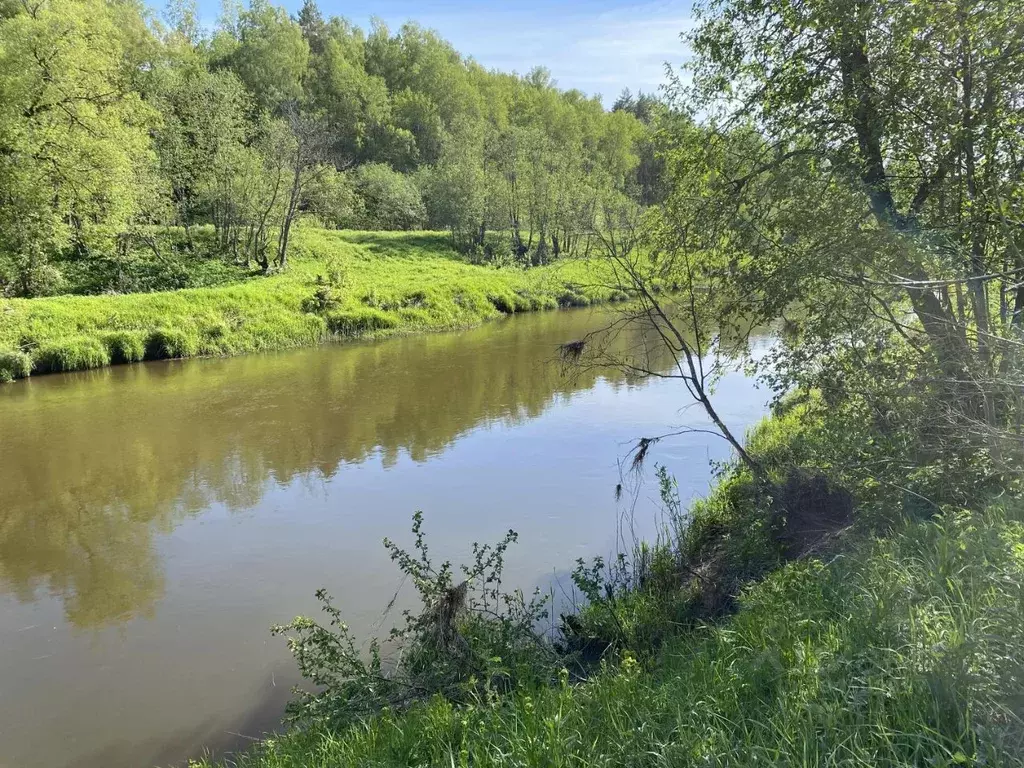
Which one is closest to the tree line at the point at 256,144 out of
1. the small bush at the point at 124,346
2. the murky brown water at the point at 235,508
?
the murky brown water at the point at 235,508

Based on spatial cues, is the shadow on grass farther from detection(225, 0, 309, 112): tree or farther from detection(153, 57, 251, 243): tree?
detection(225, 0, 309, 112): tree

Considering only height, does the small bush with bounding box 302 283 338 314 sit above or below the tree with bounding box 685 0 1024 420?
below

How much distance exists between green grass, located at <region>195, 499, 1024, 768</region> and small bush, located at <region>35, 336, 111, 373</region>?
1651 cm

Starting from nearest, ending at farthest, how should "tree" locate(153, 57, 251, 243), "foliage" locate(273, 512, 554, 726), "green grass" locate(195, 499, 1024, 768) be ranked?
1. "green grass" locate(195, 499, 1024, 768)
2. "foliage" locate(273, 512, 554, 726)
3. "tree" locate(153, 57, 251, 243)

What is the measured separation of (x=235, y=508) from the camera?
368 inches

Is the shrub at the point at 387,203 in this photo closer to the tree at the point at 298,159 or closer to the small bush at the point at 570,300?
the tree at the point at 298,159

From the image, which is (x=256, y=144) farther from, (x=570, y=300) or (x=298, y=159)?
(x=570, y=300)

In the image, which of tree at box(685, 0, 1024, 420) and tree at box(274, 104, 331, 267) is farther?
tree at box(274, 104, 331, 267)

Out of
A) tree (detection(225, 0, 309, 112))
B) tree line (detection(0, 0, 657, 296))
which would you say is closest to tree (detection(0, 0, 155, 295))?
tree line (detection(0, 0, 657, 296))

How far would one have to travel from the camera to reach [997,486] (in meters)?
4.84

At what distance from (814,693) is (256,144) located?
31.9 metres

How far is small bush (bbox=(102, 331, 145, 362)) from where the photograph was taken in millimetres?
18422

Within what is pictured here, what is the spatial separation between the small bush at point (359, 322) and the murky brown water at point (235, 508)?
580 centimetres

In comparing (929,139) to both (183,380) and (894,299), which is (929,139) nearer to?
(894,299)
